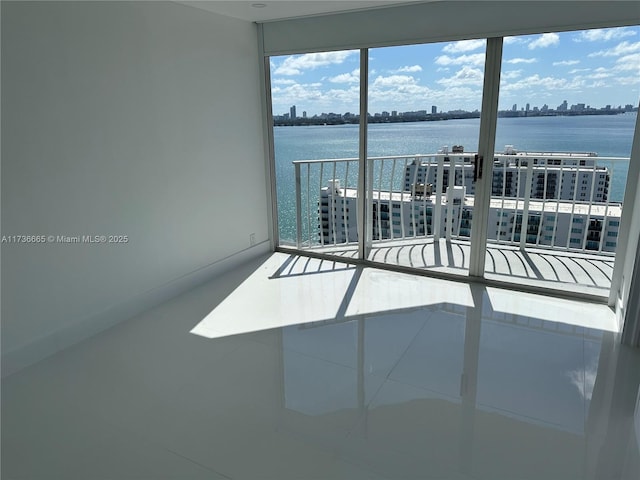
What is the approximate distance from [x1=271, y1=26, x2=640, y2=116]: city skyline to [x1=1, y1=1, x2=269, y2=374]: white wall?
547 mm

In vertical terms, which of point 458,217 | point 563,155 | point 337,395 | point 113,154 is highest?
point 113,154

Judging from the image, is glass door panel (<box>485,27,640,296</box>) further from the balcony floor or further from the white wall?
the white wall

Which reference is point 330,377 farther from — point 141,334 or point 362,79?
point 362,79

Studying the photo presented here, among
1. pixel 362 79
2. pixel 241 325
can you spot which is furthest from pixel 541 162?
pixel 241 325

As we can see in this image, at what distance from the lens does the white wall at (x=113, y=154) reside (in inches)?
91.1

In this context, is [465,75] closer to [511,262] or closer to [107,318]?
[511,262]

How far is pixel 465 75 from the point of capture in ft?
10.8

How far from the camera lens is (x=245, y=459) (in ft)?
5.82

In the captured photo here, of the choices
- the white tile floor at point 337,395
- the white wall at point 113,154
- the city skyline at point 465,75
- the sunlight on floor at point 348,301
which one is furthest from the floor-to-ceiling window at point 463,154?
the white tile floor at point 337,395

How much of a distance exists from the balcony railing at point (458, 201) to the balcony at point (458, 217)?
10mm

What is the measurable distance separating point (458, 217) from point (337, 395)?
9.46ft

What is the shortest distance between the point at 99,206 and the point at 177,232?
2.40 ft

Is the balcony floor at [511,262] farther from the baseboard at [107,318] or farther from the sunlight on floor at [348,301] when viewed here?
the baseboard at [107,318]

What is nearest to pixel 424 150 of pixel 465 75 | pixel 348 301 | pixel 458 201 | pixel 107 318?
pixel 458 201
